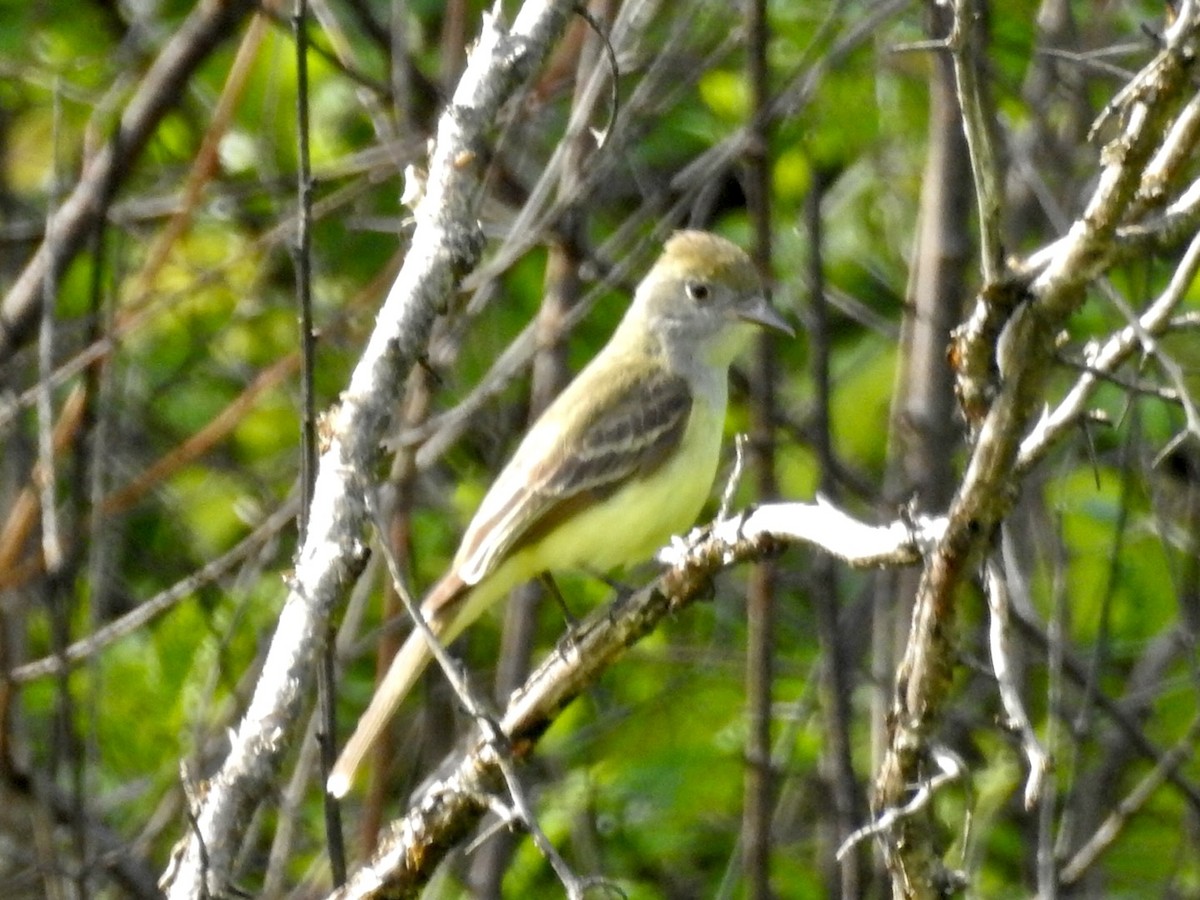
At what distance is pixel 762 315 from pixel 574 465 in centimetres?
80

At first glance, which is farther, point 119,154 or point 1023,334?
point 119,154

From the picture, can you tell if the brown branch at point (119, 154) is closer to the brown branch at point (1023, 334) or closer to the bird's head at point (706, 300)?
the bird's head at point (706, 300)

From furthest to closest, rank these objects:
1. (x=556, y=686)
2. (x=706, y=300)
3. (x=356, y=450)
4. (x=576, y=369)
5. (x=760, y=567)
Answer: (x=576, y=369)
(x=706, y=300)
(x=760, y=567)
(x=556, y=686)
(x=356, y=450)

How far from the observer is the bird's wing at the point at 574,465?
521 centimetres

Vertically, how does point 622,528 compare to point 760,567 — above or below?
above

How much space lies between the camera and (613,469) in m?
5.41

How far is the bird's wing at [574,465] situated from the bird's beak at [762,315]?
32cm

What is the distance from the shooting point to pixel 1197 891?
615 centimetres

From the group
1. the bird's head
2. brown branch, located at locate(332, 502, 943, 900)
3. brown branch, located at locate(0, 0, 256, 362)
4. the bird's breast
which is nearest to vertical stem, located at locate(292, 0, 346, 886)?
brown branch, located at locate(332, 502, 943, 900)

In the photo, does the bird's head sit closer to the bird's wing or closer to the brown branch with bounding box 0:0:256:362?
the bird's wing

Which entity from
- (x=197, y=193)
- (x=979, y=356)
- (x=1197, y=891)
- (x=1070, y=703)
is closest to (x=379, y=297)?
(x=197, y=193)

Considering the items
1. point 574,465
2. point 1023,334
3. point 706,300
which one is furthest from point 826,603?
point 1023,334

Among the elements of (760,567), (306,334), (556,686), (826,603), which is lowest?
(826,603)

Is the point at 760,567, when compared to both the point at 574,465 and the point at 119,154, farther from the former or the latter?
the point at 119,154
